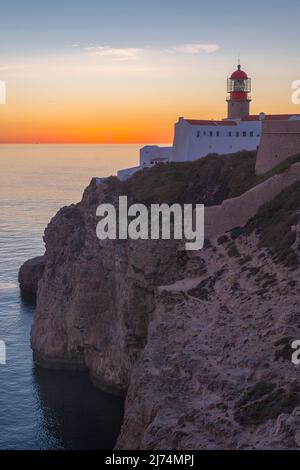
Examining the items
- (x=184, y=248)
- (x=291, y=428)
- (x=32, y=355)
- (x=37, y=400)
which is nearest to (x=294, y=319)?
(x=291, y=428)

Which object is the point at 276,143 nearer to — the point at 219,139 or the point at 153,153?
the point at 219,139

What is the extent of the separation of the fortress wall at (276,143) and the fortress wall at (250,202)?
4873mm

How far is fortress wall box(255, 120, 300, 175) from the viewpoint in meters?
Result: 39.5

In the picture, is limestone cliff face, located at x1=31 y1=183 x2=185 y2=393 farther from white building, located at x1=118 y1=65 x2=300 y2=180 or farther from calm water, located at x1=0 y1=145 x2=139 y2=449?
white building, located at x1=118 y1=65 x2=300 y2=180

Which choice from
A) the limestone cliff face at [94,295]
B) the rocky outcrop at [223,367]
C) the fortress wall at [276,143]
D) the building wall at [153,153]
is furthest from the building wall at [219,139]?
the rocky outcrop at [223,367]

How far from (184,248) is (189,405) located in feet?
52.3

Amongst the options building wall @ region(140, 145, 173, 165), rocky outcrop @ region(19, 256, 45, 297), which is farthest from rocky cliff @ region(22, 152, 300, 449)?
rocky outcrop @ region(19, 256, 45, 297)

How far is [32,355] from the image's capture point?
4600 centimetres

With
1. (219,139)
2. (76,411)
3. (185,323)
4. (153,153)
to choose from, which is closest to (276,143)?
(219,139)

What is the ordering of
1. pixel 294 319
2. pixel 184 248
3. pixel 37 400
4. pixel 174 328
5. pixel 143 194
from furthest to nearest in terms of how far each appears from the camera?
pixel 143 194 → pixel 37 400 → pixel 184 248 → pixel 174 328 → pixel 294 319

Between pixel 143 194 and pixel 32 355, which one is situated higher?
pixel 143 194

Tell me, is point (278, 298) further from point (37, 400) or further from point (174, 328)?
point (37, 400)

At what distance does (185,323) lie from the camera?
26.8m

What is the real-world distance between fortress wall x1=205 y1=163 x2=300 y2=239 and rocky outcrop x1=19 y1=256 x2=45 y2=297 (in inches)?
1223
